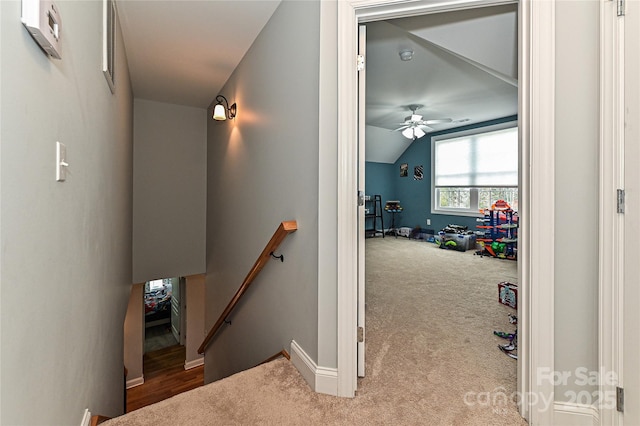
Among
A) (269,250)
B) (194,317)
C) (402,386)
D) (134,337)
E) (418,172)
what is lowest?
(134,337)

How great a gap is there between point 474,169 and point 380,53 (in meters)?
4.16

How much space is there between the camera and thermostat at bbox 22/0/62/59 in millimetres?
719

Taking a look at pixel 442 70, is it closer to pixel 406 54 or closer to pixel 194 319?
pixel 406 54

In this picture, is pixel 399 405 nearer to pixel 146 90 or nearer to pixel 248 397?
pixel 248 397

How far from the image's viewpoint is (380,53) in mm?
2916

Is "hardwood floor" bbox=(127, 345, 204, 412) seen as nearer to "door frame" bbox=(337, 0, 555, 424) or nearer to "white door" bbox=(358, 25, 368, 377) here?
"white door" bbox=(358, 25, 368, 377)

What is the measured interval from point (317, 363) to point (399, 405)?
453mm

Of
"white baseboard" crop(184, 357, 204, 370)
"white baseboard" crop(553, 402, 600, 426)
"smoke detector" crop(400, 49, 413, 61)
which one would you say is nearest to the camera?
"white baseboard" crop(553, 402, 600, 426)

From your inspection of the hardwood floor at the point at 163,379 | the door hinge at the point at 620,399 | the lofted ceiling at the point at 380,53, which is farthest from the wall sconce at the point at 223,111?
the hardwood floor at the point at 163,379

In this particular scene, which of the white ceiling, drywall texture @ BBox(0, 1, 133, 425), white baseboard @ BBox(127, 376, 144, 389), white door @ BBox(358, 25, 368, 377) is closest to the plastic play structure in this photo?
white door @ BBox(358, 25, 368, 377)

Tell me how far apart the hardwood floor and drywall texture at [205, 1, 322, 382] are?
1.77 m

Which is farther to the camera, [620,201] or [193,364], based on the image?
[193,364]

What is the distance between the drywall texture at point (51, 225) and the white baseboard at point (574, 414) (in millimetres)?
1886

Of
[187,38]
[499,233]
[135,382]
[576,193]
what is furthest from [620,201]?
[135,382]
